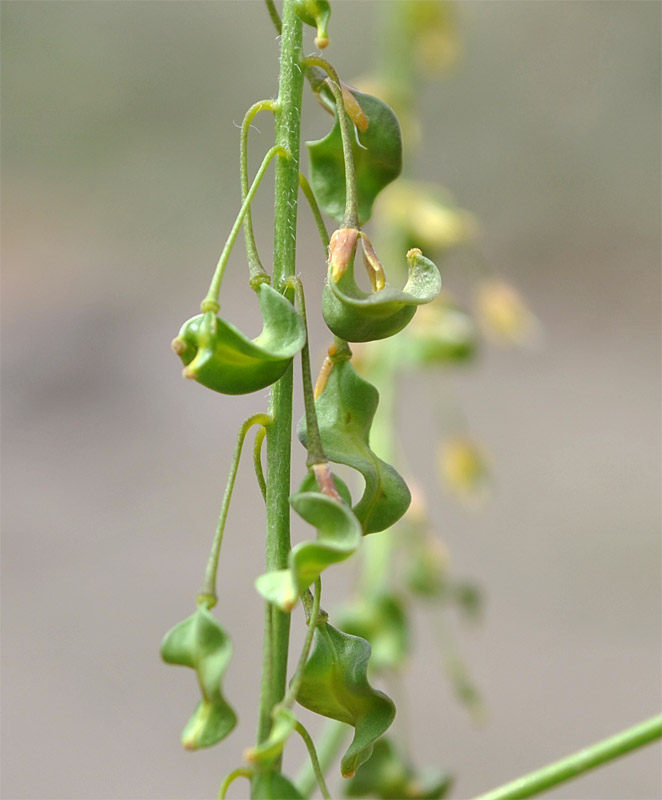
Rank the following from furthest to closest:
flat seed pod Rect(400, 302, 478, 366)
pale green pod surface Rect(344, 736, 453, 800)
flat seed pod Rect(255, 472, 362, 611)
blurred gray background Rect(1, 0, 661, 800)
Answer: blurred gray background Rect(1, 0, 661, 800) < flat seed pod Rect(400, 302, 478, 366) < pale green pod surface Rect(344, 736, 453, 800) < flat seed pod Rect(255, 472, 362, 611)

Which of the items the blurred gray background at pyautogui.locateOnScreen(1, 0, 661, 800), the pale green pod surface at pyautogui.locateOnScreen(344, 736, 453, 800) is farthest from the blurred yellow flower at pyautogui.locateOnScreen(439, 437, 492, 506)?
the blurred gray background at pyautogui.locateOnScreen(1, 0, 661, 800)

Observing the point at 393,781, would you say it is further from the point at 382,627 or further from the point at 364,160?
the point at 364,160

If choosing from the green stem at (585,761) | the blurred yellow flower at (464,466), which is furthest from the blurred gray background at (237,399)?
the green stem at (585,761)

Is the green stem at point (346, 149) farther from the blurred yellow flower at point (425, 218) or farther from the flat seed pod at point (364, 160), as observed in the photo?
the blurred yellow flower at point (425, 218)

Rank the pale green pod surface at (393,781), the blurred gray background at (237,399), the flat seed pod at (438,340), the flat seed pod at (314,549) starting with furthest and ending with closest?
the blurred gray background at (237,399), the flat seed pod at (438,340), the pale green pod surface at (393,781), the flat seed pod at (314,549)

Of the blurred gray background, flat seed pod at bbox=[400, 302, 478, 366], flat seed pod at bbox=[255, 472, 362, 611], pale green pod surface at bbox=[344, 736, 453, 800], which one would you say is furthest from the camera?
the blurred gray background

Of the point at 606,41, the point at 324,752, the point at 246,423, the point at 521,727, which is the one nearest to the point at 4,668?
the point at 521,727

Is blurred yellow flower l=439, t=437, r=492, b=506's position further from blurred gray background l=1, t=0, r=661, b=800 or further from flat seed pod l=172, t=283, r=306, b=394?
blurred gray background l=1, t=0, r=661, b=800
